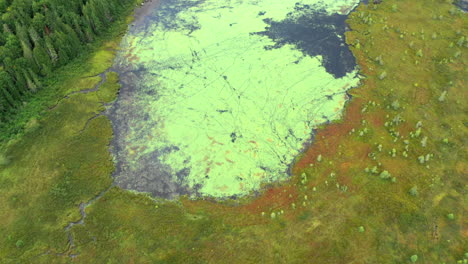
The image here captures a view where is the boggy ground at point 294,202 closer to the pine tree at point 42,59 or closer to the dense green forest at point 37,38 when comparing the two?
the dense green forest at point 37,38

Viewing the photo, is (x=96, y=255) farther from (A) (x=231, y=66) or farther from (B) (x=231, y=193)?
(A) (x=231, y=66)

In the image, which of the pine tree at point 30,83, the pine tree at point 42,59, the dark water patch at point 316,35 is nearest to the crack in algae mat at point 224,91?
the dark water patch at point 316,35

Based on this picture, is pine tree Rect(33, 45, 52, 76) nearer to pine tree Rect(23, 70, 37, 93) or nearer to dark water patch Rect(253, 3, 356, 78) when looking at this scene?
pine tree Rect(23, 70, 37, 93)

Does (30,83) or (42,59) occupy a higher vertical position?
(42,59)

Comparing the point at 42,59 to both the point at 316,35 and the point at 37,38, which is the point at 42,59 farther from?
the point at 316,35

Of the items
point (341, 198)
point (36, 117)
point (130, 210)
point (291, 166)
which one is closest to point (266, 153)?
point (291, 166)

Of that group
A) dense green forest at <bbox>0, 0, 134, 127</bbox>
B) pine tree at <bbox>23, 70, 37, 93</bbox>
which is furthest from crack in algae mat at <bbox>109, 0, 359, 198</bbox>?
pine tree at <bbox>23, 70, 37, 93</bbox>

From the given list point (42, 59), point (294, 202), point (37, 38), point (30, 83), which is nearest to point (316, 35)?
point (294, 202)

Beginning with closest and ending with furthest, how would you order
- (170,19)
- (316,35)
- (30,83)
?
(30,83)
(316,35)
(170,19)
